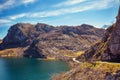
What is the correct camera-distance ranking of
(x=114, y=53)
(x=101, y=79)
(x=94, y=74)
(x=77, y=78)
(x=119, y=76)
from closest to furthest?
(x=119, y=76) → (x=101, y=79) → (x=94, y=74) → (x=77, y=78) → (x=114, y=53)

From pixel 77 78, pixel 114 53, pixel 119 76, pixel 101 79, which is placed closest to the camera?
pixel 119 76

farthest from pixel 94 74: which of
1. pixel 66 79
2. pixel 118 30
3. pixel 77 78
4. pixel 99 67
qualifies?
pixel 118 30

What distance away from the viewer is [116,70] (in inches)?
5138

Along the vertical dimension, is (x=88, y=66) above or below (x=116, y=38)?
below

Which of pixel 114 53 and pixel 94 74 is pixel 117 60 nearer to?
pixel 114 53

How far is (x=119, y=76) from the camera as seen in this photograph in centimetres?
12494

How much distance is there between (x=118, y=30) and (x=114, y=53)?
51.5 feet

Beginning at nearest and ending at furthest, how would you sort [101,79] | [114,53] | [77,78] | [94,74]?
[101,79] → [94,74] → [77,78] → [114,53]

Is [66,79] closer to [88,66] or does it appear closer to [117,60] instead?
[88,66]

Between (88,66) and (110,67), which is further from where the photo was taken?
(88,66)

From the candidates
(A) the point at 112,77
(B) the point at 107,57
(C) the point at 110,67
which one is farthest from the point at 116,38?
(A) the point at 112,77

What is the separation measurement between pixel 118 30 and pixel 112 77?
152 ft

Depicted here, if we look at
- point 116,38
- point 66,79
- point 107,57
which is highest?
point 116,38

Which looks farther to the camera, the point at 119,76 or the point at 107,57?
the point at 107,57
